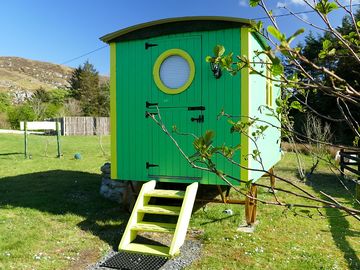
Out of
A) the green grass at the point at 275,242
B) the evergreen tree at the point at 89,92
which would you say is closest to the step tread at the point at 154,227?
the green grass at the point at 275,242

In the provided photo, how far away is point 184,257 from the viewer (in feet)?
17.8

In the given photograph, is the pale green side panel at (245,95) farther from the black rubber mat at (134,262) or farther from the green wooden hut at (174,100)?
the black rubber mat at (134,262)

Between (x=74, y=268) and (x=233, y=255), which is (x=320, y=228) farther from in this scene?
(x=74, y=268)

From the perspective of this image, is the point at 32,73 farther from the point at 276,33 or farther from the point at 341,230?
the point at 276,33

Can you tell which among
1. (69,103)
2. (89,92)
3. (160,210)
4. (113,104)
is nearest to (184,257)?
(160,210)

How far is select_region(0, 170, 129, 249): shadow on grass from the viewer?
22.4ft

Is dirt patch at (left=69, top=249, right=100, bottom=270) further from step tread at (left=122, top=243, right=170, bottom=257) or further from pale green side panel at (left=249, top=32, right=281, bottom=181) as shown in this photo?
pale green side panel at (left=249, top=32, right=281, bottom=181)

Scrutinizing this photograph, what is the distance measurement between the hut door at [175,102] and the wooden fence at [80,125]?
28.7 metres

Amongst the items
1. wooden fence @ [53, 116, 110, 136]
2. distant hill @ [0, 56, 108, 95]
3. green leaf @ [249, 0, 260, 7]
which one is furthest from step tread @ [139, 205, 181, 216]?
distant hill @ [0, 56, 108, 95]

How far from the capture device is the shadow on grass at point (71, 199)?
683 cm

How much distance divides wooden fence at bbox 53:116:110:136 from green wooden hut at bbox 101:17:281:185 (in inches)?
1113

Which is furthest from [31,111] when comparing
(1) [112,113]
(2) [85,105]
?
(1) [112,113]

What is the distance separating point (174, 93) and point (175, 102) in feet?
0.54

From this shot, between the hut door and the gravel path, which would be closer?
the gravel path
